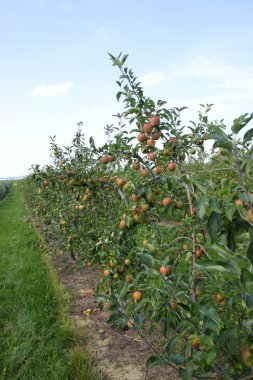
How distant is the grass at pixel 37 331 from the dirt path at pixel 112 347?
14cm

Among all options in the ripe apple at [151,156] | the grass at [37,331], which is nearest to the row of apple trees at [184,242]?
the ripe apple at [151,156]

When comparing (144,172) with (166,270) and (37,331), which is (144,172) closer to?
(166,270)

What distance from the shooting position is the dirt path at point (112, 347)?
292cm

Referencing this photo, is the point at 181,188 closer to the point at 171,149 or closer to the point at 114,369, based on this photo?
the point at 171,149

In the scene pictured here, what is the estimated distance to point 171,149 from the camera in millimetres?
2299

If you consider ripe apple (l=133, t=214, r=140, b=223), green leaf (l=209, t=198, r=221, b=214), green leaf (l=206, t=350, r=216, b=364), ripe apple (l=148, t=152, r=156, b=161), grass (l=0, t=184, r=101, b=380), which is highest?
ripe apple (l=148, t=152, r=156, b=161)

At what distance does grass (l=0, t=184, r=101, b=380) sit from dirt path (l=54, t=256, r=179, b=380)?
0.14 metres

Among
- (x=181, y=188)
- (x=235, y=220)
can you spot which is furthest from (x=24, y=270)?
(x=235, y=220)

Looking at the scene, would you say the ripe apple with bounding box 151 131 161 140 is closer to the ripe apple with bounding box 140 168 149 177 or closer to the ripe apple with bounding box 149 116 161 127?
the ripe apple with bounding box 149 116 161 127

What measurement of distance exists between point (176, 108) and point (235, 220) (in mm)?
1074

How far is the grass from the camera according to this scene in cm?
298

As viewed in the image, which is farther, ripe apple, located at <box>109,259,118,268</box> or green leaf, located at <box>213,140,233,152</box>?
ripe apple, located at <box>109,259,118,268</box>

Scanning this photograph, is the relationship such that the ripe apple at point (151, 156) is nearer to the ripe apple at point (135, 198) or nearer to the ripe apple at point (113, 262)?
the ripe apple at point (135, 198)

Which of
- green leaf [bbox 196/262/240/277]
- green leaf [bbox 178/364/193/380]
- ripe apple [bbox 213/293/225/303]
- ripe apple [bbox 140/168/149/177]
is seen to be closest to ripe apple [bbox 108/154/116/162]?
ripe apple [bbox 140/168/149/177]
